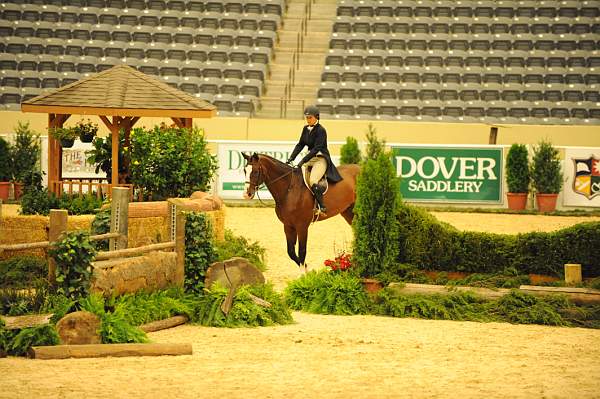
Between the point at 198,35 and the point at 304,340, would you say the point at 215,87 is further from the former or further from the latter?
the point at 304,340

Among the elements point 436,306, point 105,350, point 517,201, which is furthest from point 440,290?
point 517,201

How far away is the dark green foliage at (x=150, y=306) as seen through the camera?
10.8 m

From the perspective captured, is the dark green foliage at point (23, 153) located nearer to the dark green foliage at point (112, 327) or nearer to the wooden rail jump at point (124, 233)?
the wooden rail jump at point (124, 233)

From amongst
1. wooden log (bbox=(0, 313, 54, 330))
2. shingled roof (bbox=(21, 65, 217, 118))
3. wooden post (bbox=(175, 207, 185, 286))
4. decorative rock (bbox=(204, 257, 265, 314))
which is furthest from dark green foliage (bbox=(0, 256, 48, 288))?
shingled roof (bbox=(21, 65, 217, 118))

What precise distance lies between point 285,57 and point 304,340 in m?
24.0

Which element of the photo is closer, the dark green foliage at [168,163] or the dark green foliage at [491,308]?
the dark green foliage at [491,308]

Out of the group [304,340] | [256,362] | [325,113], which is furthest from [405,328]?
[325,113]

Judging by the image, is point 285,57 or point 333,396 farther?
point 285,57

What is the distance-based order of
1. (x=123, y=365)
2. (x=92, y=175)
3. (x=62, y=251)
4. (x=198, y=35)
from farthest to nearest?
(x=198, y=35), (x=92, y=175), (x=62, y=251), (x=123, y=365)

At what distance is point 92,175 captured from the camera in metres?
25.1

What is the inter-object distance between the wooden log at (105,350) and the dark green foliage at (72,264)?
760 mm

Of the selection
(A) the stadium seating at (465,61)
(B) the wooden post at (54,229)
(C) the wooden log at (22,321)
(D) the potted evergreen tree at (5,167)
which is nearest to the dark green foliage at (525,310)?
(B) the wooden post at (54,229)

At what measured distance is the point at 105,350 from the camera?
959cm

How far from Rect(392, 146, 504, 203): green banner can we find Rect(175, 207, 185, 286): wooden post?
49.2 feet
